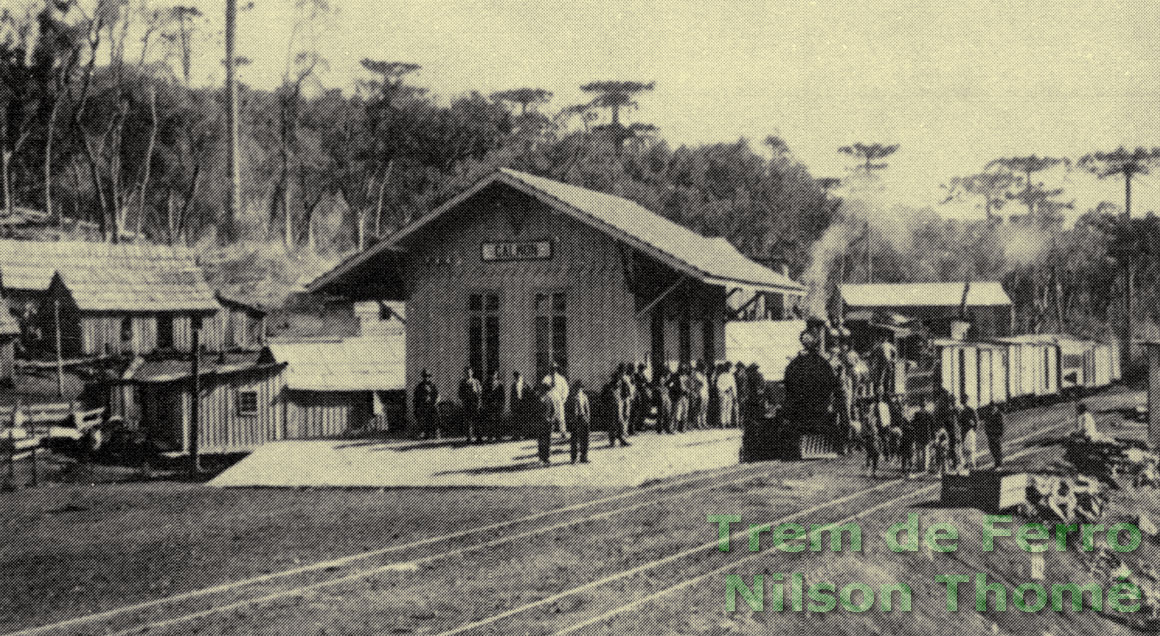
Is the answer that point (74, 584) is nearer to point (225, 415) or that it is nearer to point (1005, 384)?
point (225, 415)

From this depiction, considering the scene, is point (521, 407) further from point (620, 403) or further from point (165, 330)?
point (165, 330)

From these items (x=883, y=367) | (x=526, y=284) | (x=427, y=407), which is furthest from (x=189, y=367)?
(x=883, y=367)

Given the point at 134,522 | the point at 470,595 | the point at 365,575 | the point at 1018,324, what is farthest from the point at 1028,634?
the point at 1018,324

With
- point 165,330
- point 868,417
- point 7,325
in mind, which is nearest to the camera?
point 868,417

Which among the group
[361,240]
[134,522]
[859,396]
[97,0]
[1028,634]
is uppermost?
[97,0]

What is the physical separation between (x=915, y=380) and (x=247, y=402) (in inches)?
599

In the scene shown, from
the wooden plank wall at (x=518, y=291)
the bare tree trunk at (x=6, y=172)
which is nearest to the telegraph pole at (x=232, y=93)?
the bare tree trunk at (x=6, y=172)

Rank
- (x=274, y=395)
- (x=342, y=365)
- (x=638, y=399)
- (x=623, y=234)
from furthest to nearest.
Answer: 1. (x=342, y=365)
2. (x=274, y=395)
3. (x=638, y=399)
4. (x=623, y=234)

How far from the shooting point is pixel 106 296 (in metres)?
36.2

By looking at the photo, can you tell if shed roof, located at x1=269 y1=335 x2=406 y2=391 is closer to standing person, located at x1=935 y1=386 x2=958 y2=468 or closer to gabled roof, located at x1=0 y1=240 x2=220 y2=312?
standing person, located at x1=935 y1=386 x2=958 y2=468

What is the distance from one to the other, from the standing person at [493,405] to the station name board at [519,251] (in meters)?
2.56

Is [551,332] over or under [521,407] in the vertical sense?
over

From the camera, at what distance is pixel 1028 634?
1227cm

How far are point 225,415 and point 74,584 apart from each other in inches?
506
